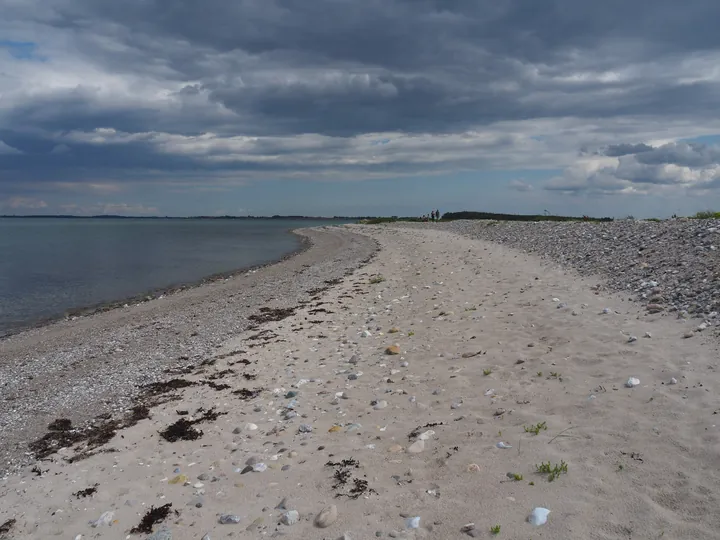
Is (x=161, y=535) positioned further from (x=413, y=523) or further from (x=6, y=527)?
(x=413, y=523)

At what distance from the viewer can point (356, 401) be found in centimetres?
Answer: 939

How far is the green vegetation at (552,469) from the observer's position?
19.2 ft

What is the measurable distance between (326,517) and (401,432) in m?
2.36

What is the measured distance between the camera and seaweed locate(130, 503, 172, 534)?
241 inches

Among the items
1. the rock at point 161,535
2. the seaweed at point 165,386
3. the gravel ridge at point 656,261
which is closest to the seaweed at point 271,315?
the seaweed at point 165,386

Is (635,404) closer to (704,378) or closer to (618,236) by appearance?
(704,378)

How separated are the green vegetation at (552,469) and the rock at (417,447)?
1.64 meters

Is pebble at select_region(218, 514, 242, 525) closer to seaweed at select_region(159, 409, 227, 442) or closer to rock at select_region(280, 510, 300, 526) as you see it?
rock at select_region(280, 510, 300, 526)

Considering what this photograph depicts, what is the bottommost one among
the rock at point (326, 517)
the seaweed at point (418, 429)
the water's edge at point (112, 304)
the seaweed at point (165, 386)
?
the water's edge at point (112, 304)

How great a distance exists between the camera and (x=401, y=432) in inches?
306

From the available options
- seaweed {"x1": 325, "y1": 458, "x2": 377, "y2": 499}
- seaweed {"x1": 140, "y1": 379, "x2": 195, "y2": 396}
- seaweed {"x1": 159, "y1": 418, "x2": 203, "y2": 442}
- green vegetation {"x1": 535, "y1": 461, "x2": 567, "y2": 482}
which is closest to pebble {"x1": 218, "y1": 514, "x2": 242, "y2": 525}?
seaweed {"x1": 325, "y1": 458, "x2": 377, "y2": 499}

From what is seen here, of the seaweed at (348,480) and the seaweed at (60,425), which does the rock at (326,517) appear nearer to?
the seaweed at (348,480)

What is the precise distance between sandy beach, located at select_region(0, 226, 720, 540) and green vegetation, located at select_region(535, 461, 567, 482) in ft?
0.08

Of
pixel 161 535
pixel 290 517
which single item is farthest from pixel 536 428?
pixel 161 535
